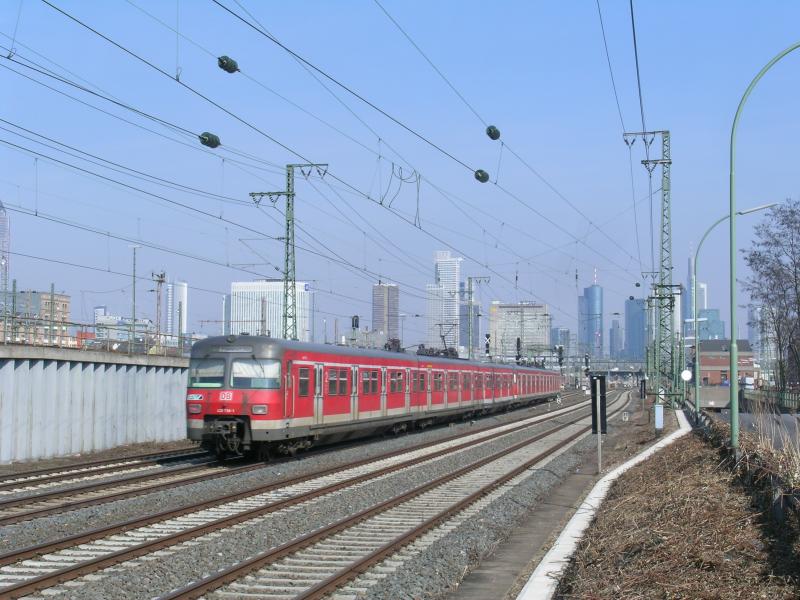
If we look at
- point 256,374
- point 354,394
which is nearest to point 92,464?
point 256,374

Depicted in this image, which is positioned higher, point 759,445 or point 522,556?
point 759,445

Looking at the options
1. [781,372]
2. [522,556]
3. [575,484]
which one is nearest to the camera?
[522,556]

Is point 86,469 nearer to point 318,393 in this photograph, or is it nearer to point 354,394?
point 318,393

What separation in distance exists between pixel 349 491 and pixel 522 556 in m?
6.00

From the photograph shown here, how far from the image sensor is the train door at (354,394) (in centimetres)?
2656

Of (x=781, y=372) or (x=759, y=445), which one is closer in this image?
(x=759, y=445)

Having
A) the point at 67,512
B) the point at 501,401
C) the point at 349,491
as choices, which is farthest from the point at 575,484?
the point at 501,401

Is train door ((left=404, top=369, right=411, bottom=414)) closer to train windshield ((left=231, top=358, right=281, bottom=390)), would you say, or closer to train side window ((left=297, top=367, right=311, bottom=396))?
train side window ((left=297, top=367, right=311, bottom=396))

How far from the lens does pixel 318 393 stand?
23906mm

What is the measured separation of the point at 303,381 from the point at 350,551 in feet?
37.0

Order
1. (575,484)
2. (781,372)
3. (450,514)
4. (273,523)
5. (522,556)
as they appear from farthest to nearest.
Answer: (781,372), (575,484), (450,514), (273,523), (522,556)

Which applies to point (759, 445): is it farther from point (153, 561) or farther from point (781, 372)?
point (781, 372)

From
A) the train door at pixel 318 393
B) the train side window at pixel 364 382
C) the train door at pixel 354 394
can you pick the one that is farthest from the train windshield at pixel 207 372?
the train side window at pixel 364 382

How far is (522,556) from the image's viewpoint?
1188 cm
